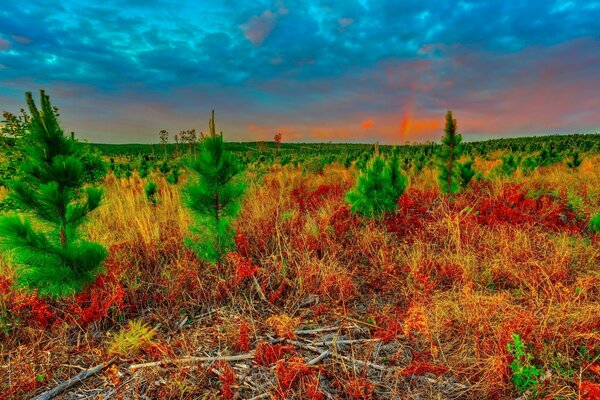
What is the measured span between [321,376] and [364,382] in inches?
14.1

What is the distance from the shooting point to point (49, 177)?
3.40 meters

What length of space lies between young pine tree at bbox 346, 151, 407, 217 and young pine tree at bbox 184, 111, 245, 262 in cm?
251

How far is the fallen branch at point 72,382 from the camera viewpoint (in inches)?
103

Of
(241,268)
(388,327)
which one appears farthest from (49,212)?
(388,327)

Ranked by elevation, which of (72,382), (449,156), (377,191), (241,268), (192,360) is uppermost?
(449,156)

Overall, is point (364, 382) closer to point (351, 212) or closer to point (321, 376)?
point (321, 376)

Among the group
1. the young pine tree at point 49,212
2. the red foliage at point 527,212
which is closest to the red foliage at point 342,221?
the red foliage at point 527,212

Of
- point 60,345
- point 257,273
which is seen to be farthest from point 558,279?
point 60,345

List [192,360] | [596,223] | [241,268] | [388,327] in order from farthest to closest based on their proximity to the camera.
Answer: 1. [596,223]
2. [241,268]
3. [388,327]
4. [192,360]

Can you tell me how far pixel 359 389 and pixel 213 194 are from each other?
2.85 metres

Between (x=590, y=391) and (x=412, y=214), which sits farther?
(x=412, y=214)

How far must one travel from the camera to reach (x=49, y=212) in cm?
346

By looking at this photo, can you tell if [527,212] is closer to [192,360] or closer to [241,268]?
[241,268]

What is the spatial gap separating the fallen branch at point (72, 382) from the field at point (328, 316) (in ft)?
0.15
